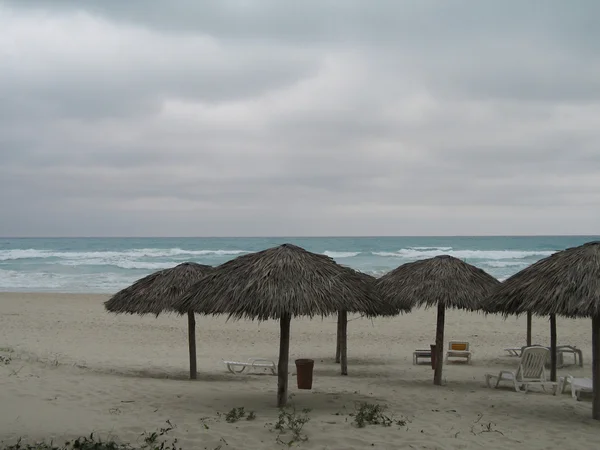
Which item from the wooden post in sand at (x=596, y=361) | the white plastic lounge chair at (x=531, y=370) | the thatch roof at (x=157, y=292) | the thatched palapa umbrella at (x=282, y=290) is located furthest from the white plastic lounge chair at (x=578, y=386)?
the thatch roof at (x=157, y=292)

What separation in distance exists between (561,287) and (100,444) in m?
5.30

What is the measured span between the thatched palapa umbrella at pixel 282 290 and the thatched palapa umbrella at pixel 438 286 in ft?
6.11

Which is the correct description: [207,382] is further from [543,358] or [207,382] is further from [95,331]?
[95,331]

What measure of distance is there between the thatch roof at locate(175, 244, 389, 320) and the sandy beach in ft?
4.21

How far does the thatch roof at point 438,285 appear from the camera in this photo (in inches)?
375

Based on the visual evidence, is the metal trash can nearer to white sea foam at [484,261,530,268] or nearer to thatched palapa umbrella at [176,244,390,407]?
thatched palapa umbrella at [176,244,390,407]

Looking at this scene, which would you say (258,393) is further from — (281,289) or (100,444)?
(100,444)

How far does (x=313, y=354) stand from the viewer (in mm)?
14742

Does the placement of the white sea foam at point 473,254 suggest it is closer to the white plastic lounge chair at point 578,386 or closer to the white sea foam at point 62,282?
the white sea foam at point 62,282

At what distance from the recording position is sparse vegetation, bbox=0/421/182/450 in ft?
16.9

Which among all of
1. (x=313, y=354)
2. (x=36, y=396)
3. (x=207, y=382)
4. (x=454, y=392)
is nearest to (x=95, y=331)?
(x=313, y=354)

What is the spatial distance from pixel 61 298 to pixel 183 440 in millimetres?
22347

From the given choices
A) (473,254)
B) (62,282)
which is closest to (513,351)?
(62,282)

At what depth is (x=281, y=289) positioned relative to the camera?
279 inches
